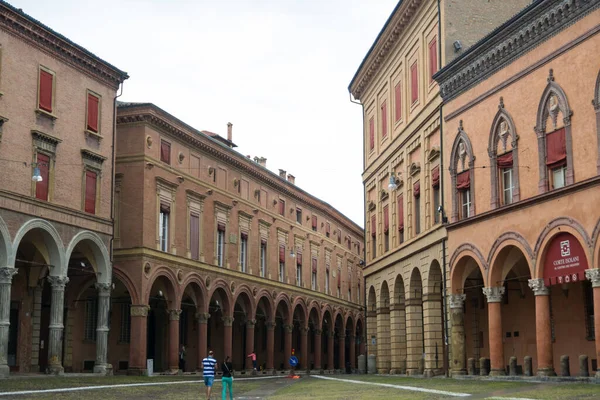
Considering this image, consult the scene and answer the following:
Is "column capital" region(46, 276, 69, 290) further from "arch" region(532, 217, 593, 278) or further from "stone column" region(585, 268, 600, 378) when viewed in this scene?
"stone column" region(585, 268, 600, 378)

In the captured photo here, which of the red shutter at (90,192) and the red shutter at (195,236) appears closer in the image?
the red shutter at (90,192)

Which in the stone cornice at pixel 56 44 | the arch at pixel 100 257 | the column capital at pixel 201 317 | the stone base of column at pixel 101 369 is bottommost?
the stone base of column at pixel 101 369

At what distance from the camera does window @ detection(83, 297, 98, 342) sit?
4895cm

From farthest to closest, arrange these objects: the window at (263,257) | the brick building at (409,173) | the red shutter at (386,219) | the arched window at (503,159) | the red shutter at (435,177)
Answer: the window at (263,257)
the red shutter at (386,219)
the red shutter at (435,177)
the brick building at (409,173)
the arched window at (503,159)

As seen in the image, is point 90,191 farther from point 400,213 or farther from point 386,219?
point 386,219

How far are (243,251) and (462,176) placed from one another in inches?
1072

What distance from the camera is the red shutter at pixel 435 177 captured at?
3784cm

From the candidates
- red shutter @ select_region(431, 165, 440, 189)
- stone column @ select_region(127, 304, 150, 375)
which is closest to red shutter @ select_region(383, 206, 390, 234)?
red shutter @ select_region(431, 165, 440, 189)

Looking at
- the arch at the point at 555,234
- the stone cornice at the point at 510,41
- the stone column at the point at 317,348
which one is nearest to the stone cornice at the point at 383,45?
the stone cornice at the point at 510,41

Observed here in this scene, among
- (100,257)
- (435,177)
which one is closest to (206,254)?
(100,257)

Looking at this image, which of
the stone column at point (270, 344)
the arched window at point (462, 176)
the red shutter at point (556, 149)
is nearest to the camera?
the red shutter at point (556, 149)

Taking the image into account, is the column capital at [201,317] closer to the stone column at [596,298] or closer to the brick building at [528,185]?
the brick building at [528,185]

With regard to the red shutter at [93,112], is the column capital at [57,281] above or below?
below

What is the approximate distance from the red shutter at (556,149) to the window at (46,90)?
2154 cm
